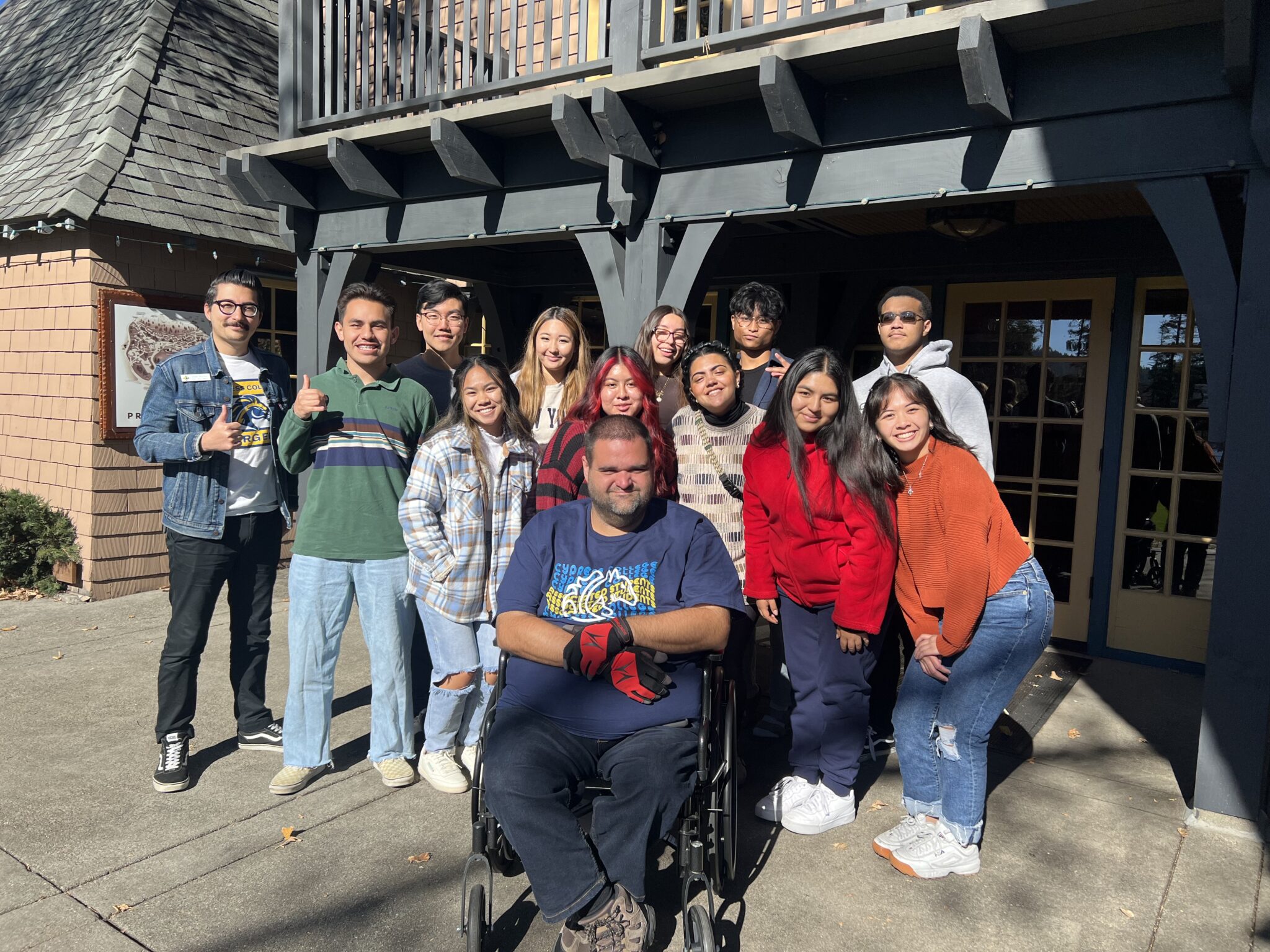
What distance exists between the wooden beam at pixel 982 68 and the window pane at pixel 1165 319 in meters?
2.41

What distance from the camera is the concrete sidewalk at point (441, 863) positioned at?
2697mm

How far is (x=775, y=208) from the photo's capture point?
4.24 metres

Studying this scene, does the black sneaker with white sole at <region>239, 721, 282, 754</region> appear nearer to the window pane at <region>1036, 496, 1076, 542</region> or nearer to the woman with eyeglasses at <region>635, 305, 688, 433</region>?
the woman with eyeglasses at <region>635, 305, 688, 433</region>

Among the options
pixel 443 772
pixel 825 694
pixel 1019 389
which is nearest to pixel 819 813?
pixel 825 694

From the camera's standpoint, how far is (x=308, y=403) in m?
3.31

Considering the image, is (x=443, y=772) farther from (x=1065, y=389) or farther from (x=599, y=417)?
(x=1065, y=389)

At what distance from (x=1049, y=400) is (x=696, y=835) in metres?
4.17

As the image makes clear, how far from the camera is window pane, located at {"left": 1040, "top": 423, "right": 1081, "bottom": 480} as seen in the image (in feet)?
18.5

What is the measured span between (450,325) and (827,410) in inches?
68.4

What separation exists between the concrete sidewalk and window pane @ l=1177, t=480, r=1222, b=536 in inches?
60.9

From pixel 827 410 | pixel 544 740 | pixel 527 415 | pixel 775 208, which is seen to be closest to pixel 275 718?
pixel 527 415

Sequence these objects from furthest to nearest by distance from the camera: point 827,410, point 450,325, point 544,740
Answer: point 450,325
point 827,410
point 544,740

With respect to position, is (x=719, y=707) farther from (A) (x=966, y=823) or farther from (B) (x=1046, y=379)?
(B) (x=1046, y=379)

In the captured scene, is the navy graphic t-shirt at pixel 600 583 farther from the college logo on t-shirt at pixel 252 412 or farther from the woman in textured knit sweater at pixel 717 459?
the college logo on t-shirt at pixel 252 412
